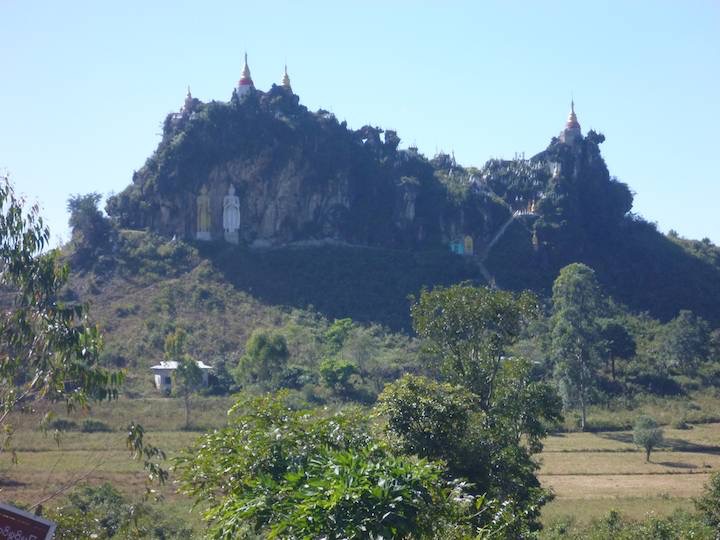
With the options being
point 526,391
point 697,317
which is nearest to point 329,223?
point 697,317

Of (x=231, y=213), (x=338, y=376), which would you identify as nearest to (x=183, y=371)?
(x=338, y=376)

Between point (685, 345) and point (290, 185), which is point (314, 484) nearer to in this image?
point (685, 345)

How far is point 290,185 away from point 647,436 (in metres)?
39.3

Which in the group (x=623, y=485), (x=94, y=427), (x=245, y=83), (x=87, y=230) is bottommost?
(x=623, y=485)

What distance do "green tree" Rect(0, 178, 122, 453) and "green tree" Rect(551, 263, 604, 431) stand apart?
35869mm

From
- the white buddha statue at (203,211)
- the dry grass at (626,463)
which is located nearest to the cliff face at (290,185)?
the white buddha statue at (203,211)

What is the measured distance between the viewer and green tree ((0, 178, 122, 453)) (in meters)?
11.2

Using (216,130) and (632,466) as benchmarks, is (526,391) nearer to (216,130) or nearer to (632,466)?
(632,466)

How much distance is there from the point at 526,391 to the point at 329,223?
51.3 meters

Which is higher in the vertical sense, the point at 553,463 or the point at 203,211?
the point at 203,211

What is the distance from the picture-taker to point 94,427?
38.1m

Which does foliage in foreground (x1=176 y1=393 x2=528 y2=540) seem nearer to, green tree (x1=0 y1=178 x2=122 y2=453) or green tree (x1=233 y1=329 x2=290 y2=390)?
green tree (x1=0 y1=178 x2=122 y2=453)

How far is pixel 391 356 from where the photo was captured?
52031mm

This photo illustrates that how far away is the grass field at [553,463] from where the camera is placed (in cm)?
2627
